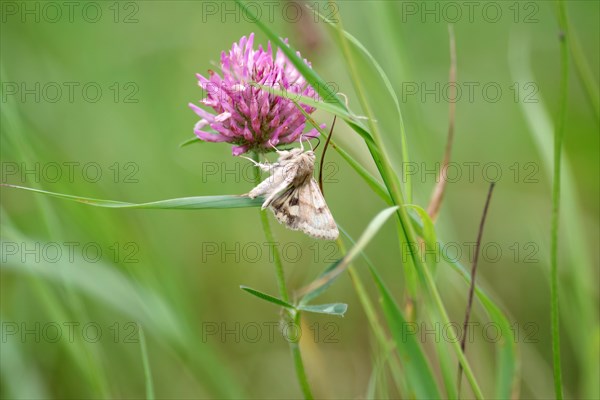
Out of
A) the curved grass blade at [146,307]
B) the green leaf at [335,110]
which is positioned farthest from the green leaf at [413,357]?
the curved grass blade at [146,307]

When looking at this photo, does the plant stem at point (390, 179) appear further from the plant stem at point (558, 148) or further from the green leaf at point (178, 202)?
the green leaf at point (178, 202)

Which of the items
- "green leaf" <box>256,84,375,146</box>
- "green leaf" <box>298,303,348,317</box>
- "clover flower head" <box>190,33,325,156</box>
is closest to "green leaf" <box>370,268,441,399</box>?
"green leaf" <box>298,303,348,317</box>

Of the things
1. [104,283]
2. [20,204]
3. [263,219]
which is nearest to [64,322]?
[104,283]

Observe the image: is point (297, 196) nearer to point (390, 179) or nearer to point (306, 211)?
point (306, 211)

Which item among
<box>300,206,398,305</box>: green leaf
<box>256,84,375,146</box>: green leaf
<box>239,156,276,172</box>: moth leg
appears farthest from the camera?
<box>239,156,276,172</box>: moth leg

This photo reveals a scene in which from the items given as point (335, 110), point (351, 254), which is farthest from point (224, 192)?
point (351, 254)

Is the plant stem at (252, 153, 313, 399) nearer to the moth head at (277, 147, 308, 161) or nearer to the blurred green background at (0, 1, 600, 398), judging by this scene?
the moth head at (277, 147, 308, 161)

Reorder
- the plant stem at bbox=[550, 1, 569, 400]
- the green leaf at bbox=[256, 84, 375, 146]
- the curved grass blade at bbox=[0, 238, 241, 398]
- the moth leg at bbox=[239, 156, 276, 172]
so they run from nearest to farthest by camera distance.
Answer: the plant stem at bbox=[550, 1, 569, 400]
the green leaf at bbox=[256, 84, 375, 146]
the moth leg at bbox=[239, 156, 276, 172]
the curved grass blade at bbox=[0, 238, 241, 398]
